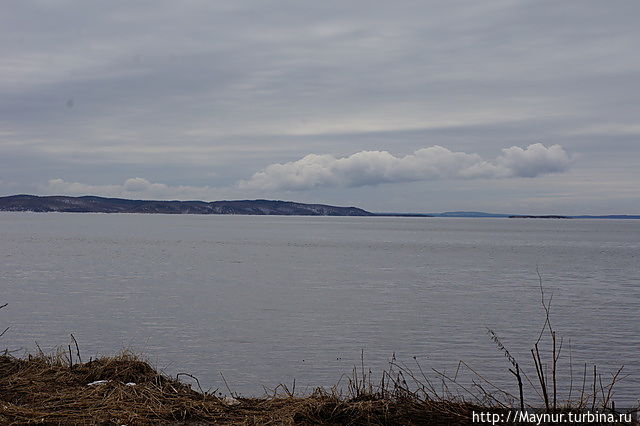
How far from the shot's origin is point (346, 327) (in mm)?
26562

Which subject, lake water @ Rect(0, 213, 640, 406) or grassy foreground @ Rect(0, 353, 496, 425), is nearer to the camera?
grassy foreground @ Rect(0, 353, 496, 425)

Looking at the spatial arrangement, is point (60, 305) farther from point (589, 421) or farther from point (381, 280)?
point (589, 421)

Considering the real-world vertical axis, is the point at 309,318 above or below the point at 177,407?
below

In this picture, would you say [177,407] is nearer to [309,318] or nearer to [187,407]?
[187,407]

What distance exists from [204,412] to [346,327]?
19330 mm

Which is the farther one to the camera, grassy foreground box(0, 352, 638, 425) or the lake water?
the lake water

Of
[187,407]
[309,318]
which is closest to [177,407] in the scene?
[187,407]

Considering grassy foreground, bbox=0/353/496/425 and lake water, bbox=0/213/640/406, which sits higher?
grassy foreground, bbox=0/353/496/425

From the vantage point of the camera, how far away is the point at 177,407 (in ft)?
25.0

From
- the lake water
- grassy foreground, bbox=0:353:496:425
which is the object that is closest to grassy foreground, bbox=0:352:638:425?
grassy foreground, bbox=0:353:496:425

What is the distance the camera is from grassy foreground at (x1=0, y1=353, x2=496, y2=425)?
7.07m

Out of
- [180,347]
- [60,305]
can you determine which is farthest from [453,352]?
[60,305]

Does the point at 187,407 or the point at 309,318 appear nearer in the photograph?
the point at 187,407

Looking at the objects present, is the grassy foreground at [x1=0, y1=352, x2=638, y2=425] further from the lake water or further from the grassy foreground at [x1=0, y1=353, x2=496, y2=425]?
the lake water
